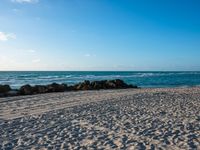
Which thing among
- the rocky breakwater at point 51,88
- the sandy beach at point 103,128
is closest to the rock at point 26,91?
the rocky breakwater at point 51,88

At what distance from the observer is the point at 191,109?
11578 millimetres

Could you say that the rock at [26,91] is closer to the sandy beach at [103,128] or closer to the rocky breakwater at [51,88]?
the rocky breakwater at [51,88]

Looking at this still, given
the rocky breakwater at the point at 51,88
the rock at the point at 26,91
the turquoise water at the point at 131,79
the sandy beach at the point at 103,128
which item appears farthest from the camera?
the turquoise water at the point at 131,79

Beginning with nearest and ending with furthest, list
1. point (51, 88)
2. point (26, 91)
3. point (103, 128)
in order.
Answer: point (103, 128)
point (26, 91)
point (51, 88)

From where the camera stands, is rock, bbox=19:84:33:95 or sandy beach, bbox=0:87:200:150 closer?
sandy beach, bbox=0:87:200:150

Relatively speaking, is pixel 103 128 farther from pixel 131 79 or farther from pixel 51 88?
pixel 131 79

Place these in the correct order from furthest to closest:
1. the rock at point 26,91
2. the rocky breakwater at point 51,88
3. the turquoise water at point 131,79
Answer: the turquoise water at point 131,79 → the rocky breakwater at point 51,88 → the rock at point 26,91

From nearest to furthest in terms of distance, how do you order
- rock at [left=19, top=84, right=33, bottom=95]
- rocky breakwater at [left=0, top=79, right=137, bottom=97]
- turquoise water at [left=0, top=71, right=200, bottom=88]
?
rock at [left=19, top=84, right=33, bottom=95] → rocky breakwater at [left=0, top=79, right=137, bottom=97] → turquoise water at [left=0, top=71, right=200, bottom=88]

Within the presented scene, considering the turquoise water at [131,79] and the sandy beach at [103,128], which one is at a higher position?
the sandy beach at [103,128]

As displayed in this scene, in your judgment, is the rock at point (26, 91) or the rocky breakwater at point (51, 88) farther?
the rocky breakwater at point (51, 88)

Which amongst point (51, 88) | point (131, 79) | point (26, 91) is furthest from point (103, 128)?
point (131, 79)

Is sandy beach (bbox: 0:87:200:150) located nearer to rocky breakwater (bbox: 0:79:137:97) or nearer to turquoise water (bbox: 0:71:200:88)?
rocky breakwater (bbox: 0:79:137:97)

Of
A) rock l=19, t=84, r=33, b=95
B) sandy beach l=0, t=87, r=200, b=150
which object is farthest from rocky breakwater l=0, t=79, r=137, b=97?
sandy beach l=0, t=87, r=200, b=150

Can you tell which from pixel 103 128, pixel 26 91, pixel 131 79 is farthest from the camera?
pixel 131 79
